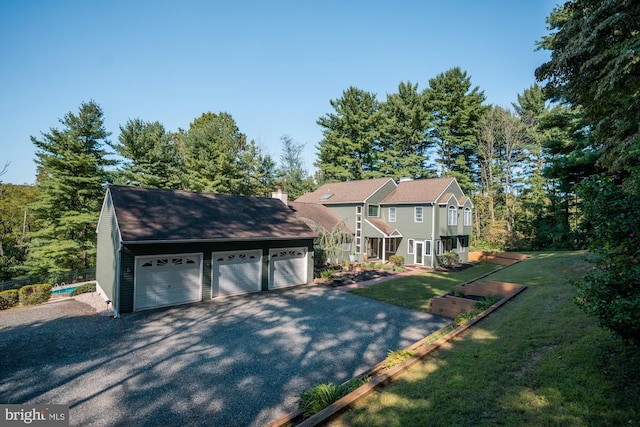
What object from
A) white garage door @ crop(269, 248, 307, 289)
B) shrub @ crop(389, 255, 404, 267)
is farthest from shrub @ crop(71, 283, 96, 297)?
shrub @ crop(389, 255, 404, 267)

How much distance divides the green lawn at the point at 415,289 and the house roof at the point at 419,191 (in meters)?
6.59

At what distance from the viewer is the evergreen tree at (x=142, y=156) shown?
2728cm

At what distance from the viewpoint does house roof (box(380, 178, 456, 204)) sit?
24.3m

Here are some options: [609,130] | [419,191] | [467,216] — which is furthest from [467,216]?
[609,130]

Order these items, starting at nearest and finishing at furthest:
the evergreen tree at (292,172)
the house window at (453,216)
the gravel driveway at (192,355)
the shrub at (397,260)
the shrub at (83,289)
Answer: the gravel driveway at (192,355)
the shrub at (83,289)
the shrub at (397,260)
the house window at (453,216)
the evergreen tree at (292,172)

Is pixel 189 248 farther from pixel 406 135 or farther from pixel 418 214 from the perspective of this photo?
pixel 406 135

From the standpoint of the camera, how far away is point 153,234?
1195cm

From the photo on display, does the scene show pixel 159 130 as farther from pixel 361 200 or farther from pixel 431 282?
pixel 431 282

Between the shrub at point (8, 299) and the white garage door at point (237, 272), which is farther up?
the white garage door at point (237, 272)

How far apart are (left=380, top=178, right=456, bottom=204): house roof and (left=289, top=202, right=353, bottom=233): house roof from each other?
466 centimetres

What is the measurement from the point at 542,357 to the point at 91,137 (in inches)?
1168

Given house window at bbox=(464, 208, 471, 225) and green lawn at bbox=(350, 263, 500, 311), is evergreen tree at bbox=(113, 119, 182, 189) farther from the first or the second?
house window at bbox=(464, 208, 471, 225)

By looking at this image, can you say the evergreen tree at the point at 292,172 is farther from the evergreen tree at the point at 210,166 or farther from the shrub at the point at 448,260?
the shrub at the point at 448,260

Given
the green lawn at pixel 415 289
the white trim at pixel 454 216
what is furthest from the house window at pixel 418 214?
the green lawn at pixel 415 289
